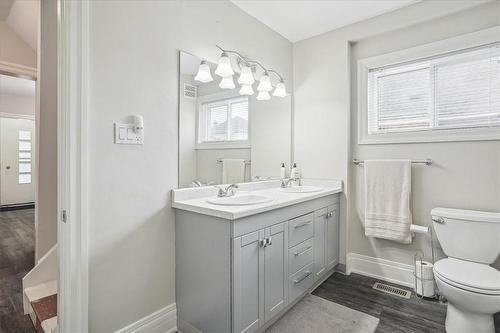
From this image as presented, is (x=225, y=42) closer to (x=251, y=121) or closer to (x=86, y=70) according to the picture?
(x=251, y=121)

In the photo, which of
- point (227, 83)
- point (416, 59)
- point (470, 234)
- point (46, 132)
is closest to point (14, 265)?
point (46, 132)

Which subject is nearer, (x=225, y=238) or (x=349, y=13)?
(x=225, y=238)

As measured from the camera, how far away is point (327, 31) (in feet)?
8.90

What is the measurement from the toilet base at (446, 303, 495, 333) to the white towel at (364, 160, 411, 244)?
2.31 ft

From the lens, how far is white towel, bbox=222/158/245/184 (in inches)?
86.0

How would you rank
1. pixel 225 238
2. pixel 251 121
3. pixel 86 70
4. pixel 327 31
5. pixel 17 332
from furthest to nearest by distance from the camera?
1. pixel 327 31
2. pixel 251 121
3. pixel 17 332
4. pixel 225 238
5. pixel 86 70

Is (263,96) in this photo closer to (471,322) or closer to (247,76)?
(247,76)

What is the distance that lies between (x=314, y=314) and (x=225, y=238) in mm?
1030

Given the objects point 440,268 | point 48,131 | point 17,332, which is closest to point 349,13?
point 440,268

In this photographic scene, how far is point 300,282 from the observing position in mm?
2010

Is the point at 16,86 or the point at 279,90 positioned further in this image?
the point at 16,86

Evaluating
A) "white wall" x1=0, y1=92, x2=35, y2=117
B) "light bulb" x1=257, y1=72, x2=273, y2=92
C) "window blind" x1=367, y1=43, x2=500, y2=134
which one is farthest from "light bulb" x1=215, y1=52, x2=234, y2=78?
"white wall" x1=0, y1=92, x2=35, y2=117

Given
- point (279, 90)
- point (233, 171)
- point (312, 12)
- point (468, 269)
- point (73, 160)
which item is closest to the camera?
point (73, 160)

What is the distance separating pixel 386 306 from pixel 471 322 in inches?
21.2
